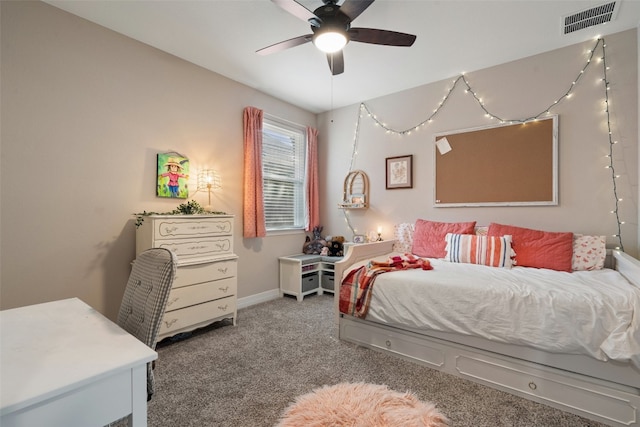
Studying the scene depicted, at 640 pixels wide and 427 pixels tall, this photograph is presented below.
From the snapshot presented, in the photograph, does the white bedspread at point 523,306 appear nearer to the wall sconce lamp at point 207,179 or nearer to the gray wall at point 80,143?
the wall sconce lamp at point 207,179

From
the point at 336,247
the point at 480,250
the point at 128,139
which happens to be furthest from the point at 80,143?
the point at 480,250

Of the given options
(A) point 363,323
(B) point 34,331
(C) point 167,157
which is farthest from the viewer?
(C) point 167,157

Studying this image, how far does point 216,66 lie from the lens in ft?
10.4

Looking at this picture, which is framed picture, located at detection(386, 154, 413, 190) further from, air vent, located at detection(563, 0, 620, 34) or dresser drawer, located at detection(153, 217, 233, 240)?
dresser drawer, located at detection(153, 217, 233, 240)

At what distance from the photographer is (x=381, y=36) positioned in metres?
2.09

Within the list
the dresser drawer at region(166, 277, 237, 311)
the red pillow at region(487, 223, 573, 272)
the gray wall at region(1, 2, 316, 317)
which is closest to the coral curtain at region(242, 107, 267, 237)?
the gray wall at region(1, 2, 316, 317)

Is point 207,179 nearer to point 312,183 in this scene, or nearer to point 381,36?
point 312,183

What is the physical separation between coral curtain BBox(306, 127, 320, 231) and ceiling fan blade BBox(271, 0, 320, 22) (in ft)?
7.92

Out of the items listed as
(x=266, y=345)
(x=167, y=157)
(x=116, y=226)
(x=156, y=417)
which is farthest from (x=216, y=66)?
(x=156, y=417)

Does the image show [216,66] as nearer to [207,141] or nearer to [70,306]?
[207,141]

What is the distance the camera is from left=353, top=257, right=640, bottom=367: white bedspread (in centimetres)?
157

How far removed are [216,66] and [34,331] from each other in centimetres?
292

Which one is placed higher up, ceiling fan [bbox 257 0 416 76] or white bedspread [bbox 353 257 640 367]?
ceiling fan [bbox 257 0 416 76]

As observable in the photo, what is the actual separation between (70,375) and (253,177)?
297 cm
